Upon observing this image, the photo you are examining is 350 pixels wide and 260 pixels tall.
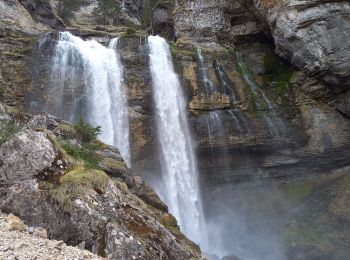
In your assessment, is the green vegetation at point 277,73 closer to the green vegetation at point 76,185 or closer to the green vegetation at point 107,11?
the green vegetation at point 76,185

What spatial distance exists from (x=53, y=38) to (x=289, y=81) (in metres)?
16.2

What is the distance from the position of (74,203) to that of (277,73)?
21578 millimetres

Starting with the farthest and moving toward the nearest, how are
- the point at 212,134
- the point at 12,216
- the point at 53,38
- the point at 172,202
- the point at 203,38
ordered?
the point at 203,38 → the point at 53,38 → the point at 212,134 → the point at 172,202 → the point at 12,216

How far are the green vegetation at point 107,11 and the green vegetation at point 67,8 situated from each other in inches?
116

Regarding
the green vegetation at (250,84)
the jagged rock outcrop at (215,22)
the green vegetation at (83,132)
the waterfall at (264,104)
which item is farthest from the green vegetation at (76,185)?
the jagged rock outcrop at (215,22)

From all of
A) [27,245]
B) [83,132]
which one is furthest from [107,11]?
[27,245]

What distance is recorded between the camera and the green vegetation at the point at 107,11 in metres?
53.9

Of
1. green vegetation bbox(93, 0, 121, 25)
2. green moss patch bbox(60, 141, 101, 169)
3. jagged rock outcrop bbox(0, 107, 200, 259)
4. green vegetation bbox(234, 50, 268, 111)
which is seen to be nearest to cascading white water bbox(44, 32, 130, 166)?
green vegetation bbox(234, 50, 268, 111)

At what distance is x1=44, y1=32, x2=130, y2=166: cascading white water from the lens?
75.2 feet

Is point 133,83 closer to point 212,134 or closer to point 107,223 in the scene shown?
point 212,134

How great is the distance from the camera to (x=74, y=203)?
9641mm

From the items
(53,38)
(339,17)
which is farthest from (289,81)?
(53,38)

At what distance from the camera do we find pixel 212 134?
961 inches

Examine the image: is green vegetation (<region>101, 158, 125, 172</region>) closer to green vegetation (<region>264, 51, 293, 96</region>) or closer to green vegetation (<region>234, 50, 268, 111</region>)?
green vegetation (<region>234, 50, 268, 111</region>)
